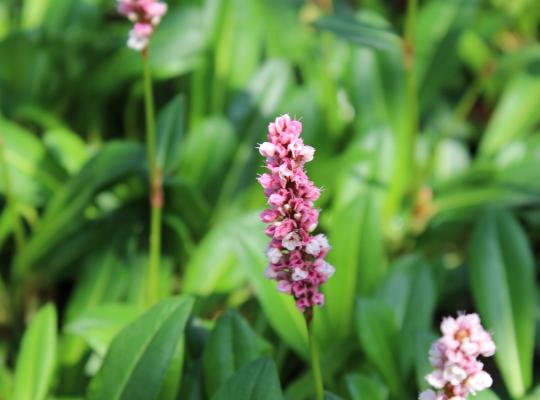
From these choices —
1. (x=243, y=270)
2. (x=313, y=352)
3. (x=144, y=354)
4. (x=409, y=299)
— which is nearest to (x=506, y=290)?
(x=409, y=299)

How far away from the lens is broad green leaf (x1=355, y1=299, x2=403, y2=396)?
2453 mm

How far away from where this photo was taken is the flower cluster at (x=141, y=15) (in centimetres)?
216

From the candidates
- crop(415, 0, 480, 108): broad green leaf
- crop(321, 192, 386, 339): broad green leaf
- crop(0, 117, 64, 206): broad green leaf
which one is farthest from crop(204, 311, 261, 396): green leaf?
crop(415, 0, 480, 108): broad green leaf

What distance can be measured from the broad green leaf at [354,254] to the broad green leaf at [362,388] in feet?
1.59

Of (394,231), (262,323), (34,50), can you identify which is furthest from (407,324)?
(34,50)

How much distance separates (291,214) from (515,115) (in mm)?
2540

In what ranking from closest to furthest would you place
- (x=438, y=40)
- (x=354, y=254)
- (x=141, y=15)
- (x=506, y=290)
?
(x=141, y=15) < (x=506, y=290) < (x=354, y=254) < (x=438, y=40)

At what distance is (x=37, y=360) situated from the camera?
2.42 m

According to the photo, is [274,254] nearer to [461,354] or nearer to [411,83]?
[461,354]

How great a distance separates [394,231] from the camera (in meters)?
3.40

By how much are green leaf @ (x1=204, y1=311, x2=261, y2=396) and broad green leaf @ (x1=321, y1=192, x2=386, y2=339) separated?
0.57 metres

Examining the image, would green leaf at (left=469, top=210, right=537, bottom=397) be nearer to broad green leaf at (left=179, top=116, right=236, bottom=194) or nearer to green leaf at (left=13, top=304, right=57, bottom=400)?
broad green leaf at (left=179, top=116, right=236, bottom=194)

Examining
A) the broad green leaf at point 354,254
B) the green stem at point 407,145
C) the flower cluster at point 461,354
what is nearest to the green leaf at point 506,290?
the broad green leaf at point 354,254

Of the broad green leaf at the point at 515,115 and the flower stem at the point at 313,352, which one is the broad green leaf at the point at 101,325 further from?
the broad green leaf at the point at 515,115
